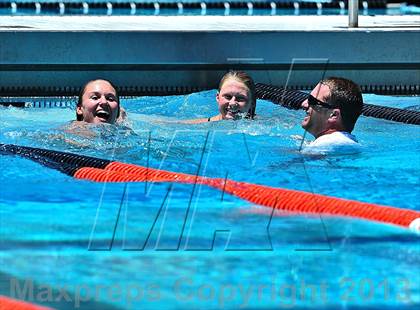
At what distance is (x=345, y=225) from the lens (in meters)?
4.36

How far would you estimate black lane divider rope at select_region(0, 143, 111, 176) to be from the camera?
5.48 m

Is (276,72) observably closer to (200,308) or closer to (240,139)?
(240,139)

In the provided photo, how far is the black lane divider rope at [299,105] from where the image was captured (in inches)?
279

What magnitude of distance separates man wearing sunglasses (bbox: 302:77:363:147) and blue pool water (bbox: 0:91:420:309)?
0.36ft

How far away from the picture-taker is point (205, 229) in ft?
14.2

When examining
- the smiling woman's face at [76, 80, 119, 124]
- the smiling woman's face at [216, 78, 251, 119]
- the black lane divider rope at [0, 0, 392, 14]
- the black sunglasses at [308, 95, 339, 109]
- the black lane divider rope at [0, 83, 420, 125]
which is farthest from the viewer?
the black lane divider rope at [0, 0, 392, 14]

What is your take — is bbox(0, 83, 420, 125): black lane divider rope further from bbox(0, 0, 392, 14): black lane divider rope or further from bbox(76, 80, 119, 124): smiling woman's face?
bbox(0, 0, 392, 14): black lane divider rope

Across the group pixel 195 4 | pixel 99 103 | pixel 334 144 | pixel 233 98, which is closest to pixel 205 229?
pixel 334 144

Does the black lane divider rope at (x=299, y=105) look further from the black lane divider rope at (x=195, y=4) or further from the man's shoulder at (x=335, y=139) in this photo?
the black lane divider rope at (x=195, y=4)

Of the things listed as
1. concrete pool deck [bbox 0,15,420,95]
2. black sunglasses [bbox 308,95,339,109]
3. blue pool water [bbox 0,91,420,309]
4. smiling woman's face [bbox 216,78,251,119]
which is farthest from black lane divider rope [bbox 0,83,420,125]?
black sunglasses [bbox 308,95,339,109]

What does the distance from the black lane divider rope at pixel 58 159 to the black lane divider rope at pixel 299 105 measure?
2.36m

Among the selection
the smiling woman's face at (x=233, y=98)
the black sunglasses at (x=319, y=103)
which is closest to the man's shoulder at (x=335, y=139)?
the black sunglasses at (x=319, y=103)

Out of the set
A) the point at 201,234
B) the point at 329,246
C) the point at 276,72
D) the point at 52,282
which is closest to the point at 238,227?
A: the point at 201,234

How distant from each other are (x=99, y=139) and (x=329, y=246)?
2507 millimetres
